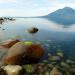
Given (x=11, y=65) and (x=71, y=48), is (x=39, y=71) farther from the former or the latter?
(x=71, y=48)

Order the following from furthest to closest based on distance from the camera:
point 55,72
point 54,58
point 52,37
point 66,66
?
point 52,37, point 54,58, point 66,66, point 55,72

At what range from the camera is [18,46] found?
1953 centimetres

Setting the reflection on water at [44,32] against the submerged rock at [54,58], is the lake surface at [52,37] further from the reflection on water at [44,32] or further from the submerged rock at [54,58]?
the submerged rock at [54,58]

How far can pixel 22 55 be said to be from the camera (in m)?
18.7

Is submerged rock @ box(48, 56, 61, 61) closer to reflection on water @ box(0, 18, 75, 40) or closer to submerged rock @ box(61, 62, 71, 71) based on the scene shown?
submerged rock @ box(61, 62, 71, 71)

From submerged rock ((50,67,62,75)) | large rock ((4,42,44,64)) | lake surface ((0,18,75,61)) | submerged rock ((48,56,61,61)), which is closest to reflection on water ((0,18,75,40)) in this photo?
lake surface ((0,18,75,61))

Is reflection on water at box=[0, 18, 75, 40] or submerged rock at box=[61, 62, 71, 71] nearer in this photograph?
submerged rock at box=[61, 62, 71, 71]

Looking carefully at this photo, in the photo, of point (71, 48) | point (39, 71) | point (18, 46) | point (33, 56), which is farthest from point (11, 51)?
point (71, 48)

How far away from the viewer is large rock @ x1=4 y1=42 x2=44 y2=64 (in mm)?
18609

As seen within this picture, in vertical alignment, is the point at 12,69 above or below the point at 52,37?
above

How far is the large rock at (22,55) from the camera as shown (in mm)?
18609

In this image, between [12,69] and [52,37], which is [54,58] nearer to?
[12,69]

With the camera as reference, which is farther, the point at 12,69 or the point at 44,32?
the point at 44,32

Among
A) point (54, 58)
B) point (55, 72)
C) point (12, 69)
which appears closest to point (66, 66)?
point (55, 72)
